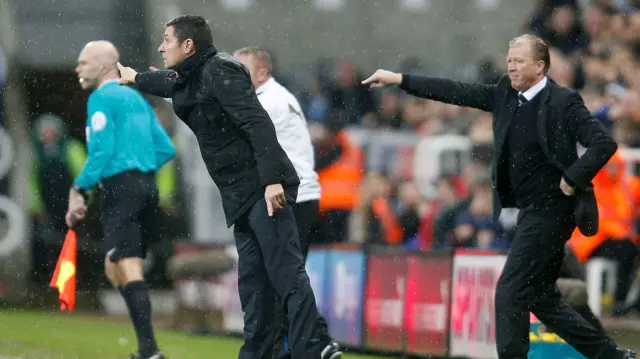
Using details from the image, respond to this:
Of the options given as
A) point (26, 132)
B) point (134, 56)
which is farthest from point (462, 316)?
point (26, 132)

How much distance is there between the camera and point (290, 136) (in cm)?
1023

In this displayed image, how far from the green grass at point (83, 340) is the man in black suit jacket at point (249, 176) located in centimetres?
286

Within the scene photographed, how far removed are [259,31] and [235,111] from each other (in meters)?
14.5

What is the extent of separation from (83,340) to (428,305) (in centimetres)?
321

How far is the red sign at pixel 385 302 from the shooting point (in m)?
12.1

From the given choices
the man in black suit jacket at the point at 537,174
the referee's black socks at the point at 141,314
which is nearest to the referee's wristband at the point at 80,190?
the referee's black socks at the point at 141,314

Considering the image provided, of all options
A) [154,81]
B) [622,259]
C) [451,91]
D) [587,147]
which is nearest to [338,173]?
[622,259]

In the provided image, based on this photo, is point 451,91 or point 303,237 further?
point 303,237

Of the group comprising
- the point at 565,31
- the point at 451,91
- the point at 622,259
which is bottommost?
the point at 622,259

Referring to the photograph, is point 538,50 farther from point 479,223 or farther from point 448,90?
point 479,223

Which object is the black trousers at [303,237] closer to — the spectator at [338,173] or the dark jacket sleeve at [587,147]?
the dark jacket sleeve at [587,147]

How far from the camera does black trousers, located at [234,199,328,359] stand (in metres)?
8.48

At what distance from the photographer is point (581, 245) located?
43.1 feet

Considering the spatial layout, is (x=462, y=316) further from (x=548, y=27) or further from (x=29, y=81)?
(x=29, y=81)
